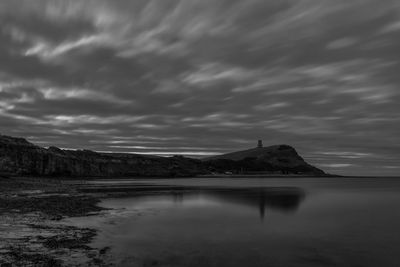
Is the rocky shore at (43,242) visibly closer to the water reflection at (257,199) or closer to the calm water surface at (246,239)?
the calm water surface at (246,239)

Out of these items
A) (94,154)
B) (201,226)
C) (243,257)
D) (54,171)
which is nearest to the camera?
(243,257)

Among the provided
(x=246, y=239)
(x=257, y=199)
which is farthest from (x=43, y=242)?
(x=257, y=199)

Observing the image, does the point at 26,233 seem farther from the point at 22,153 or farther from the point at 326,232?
the point at 22,153

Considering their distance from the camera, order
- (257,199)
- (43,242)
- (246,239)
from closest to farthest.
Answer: (43,242) → (246,239) → (257,199)

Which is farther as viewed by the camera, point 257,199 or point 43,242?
point 257,199

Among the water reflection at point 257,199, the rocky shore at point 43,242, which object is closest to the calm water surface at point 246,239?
the rocky shore at point 43,242

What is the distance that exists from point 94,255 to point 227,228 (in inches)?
472

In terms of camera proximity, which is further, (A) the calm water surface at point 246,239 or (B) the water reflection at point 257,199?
(B) the water reflection at point 257,199

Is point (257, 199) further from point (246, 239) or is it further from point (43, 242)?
point (43, 242)

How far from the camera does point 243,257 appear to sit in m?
15.9

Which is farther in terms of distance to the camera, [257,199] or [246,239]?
[257,199]

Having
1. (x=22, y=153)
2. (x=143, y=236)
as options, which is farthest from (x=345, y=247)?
(x=22, y=153)

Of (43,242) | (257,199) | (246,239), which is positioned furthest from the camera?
(257,199)

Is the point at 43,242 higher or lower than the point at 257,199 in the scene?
higher
